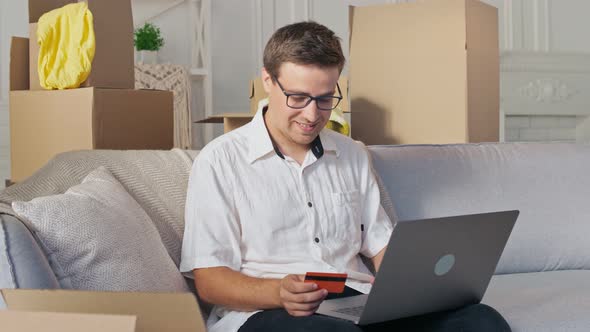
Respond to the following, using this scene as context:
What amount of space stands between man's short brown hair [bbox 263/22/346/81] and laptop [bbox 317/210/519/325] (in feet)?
1.47

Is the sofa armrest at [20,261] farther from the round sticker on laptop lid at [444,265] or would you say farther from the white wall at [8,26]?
the white wall at [8,26]

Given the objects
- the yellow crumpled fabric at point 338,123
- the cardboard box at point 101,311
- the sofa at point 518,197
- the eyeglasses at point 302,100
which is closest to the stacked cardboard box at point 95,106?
the yellow crumpled fabric at point 338,123

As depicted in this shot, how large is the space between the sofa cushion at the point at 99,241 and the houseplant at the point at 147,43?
106 inches

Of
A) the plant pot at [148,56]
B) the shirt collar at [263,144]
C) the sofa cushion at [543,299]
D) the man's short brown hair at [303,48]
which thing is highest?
the plant pot at [148,56]

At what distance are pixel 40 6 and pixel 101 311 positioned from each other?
215 centimetres

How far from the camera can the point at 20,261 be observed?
127 centimetres

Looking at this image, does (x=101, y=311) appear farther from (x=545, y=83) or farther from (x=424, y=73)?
(x=545, y=83)

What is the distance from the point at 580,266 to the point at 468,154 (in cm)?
43

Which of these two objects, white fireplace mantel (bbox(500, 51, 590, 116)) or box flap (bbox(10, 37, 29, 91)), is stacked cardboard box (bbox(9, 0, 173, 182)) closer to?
box flap (bbox(10, 37, 29, 91))

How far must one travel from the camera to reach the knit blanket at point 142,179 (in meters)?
1.74

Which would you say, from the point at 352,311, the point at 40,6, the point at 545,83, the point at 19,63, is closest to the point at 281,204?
the point at 352,311

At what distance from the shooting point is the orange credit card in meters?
1.35

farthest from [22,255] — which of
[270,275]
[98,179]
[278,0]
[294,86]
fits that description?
[278,0]

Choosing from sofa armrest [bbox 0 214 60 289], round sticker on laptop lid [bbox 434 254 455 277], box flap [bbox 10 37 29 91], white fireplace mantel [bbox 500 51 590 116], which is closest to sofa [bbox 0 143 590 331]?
round sticker on laptop lid [bbox 434 254 455 277]
